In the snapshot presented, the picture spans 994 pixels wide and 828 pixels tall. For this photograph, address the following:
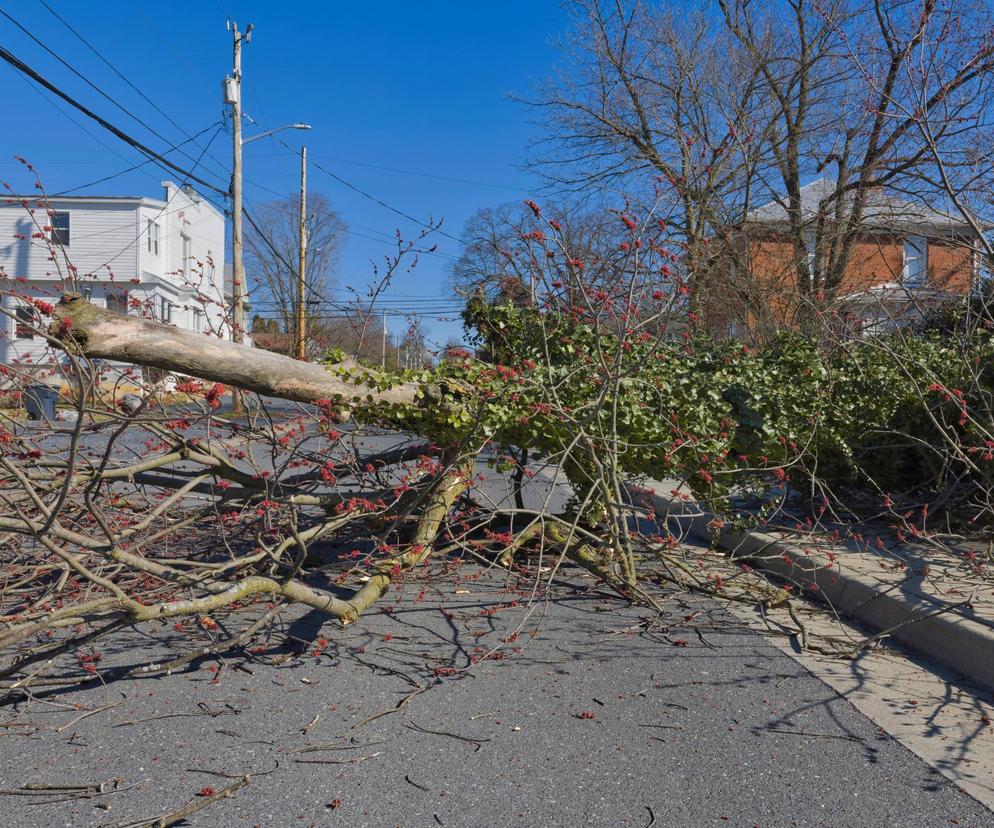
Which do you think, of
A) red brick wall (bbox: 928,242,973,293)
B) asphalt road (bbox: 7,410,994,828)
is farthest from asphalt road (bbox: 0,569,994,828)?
red brick wall (bbox: 928,242,973,293)

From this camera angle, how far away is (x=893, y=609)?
5.07 m

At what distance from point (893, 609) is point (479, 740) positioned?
9.46 ft

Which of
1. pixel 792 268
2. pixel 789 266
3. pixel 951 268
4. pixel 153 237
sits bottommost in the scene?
pixel 951 268

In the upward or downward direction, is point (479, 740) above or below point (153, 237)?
below

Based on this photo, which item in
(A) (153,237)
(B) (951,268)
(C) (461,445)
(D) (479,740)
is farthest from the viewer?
(A) (153,237)

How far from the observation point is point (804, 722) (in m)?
3.67

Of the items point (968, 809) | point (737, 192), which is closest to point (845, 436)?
point (968, 809)

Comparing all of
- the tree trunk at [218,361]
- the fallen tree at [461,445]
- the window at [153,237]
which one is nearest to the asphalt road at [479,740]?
the fallen tree at [461,445]

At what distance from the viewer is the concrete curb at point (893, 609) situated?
430 centimetres

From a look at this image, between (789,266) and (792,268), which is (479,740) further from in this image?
(792,268)

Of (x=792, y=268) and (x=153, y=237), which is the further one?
(x=153, y=237)

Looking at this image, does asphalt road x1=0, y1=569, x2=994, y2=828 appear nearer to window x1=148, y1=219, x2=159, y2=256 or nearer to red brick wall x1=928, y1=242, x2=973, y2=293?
red brick wall x1=928, y1=242, x2=973, y2=293

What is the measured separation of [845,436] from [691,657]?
317 cm

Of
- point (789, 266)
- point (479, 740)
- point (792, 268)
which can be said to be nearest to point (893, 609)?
point (479, 740)
